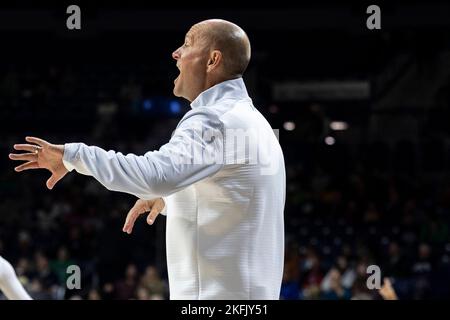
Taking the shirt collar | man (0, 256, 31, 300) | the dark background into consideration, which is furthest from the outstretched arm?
the dark background

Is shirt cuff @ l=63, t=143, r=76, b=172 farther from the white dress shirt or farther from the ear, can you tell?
the ear

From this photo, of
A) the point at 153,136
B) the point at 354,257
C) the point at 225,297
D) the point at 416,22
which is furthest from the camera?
the point at 153,136

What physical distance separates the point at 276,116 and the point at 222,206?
1013 cm

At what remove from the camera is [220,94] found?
8.54 ft

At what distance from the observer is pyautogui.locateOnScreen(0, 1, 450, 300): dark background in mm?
10938

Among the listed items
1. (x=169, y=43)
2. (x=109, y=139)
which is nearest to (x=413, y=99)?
(x=169, y=43)

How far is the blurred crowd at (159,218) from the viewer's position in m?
9.74

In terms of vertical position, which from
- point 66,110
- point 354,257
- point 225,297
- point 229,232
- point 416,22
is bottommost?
point 354,257

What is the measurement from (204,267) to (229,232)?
0.39ft

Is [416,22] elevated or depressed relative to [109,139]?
elevated

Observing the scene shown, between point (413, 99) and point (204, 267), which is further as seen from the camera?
point (413, 99)

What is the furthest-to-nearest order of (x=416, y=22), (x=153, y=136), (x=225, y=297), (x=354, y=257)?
(x=153, y=136) < (x=416, y=22) < (x=354, y=257) < (x=225, y=297)

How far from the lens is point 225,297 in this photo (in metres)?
2.46

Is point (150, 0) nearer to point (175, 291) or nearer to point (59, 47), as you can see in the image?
point (59, 47)
